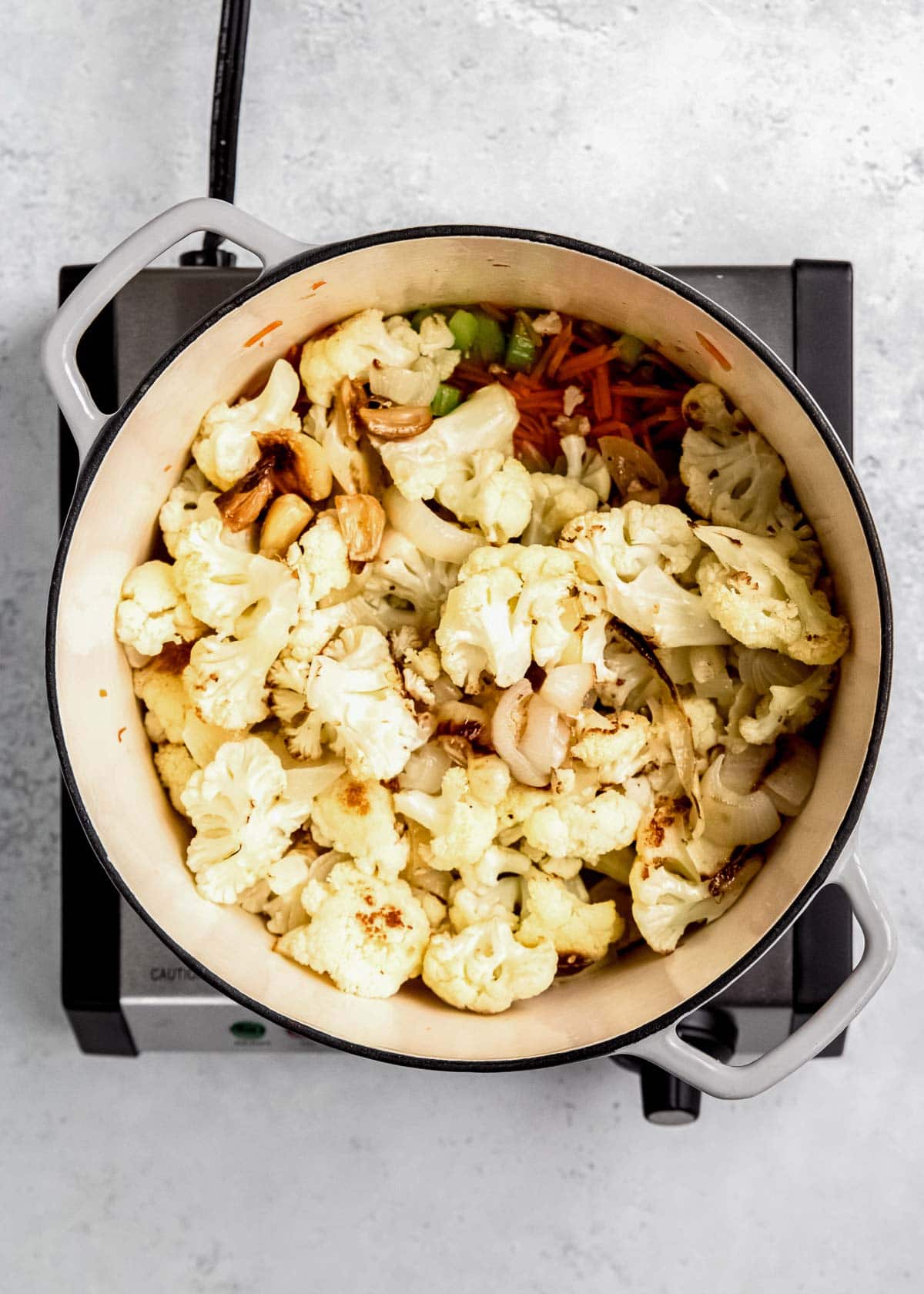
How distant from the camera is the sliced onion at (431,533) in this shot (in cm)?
114

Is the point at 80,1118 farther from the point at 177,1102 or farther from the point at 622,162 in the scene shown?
the point at 622,162

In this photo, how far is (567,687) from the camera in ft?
3.63

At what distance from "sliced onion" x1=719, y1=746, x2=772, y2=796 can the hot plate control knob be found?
253 mm

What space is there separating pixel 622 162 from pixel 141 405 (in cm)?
74

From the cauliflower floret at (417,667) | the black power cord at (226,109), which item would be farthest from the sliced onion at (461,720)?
the black power cord at (226,109)

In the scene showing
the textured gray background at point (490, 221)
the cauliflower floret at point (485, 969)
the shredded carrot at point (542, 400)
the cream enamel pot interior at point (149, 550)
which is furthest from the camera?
the textured gray background at point (490, 221)

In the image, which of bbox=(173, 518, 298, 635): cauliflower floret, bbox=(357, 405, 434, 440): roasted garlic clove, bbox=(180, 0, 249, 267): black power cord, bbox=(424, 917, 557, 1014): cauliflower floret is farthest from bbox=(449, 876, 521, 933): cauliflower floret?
bbox=(180, 0, 249, 267): black power cord

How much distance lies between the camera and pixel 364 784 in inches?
44.3

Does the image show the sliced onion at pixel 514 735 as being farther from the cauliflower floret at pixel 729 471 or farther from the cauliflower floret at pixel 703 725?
the cauliflower floret at pixel 729 471

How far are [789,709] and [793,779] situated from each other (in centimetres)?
7

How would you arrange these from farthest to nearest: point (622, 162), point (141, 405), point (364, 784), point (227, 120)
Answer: point (622, 162) < point (227, 120) < point (364, 784) < point (141, 405)

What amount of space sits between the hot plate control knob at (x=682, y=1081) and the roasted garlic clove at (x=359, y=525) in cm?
59

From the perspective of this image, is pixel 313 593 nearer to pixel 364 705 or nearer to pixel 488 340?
pixel 364 705

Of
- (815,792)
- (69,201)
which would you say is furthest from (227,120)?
(815,792)
